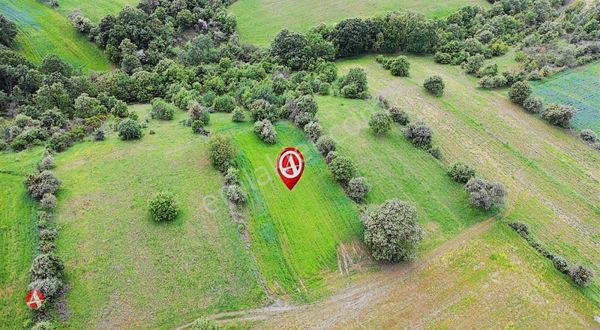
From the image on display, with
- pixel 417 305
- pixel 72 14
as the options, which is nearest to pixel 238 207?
pixel 417 305

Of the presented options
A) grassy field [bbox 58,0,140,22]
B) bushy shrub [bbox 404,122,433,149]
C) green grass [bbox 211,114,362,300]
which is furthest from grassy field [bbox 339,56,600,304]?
grassy field [bbox 58,0,140,22]

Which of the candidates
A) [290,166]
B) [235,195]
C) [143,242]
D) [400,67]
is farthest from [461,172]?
[143,242]

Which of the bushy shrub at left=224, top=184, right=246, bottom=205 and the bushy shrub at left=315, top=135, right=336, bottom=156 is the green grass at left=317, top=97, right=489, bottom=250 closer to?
the bushy shrub at left=315, top=135, right=336, bottom=156

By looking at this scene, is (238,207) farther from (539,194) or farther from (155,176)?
(539,194)

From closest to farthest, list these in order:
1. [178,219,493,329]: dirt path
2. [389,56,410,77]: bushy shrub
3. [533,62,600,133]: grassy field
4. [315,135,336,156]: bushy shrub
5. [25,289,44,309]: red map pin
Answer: [25,289,44,309]: red map pin < [178,219,493,329]: dirt path < [315,135,336,156]: bushy shrub < [533,62,600,133]: grassy field < [389,56,410,77]: bushy shrub

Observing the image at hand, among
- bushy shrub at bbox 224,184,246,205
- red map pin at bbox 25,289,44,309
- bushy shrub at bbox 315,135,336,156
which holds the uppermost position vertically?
bushy shrub at bbox 315,135,336,156

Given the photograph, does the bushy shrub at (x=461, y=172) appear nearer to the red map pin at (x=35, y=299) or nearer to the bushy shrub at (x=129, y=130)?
the bushy shrub at (x=129, y=130)

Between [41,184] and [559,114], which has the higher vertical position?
[559,114]

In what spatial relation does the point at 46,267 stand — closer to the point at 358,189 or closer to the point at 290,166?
the point at 290,166
